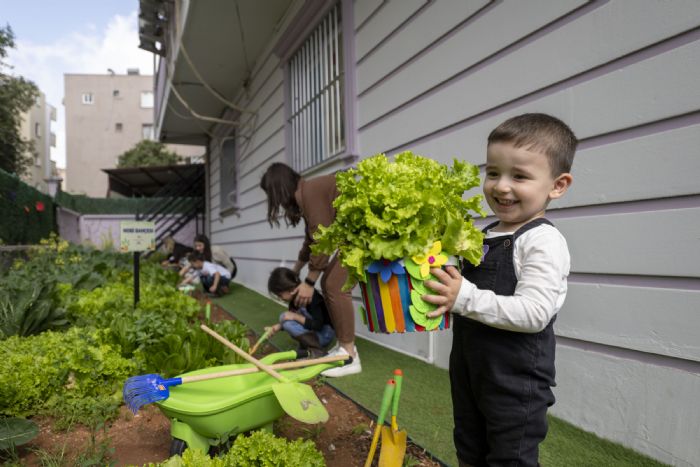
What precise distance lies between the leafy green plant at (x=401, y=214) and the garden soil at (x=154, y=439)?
3.75 ft

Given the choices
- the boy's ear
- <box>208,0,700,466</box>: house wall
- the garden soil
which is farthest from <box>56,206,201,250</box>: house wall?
the boy's ear

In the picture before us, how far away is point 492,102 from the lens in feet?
8.93

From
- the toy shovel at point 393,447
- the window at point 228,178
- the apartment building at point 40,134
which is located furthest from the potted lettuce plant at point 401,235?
the apartment building at point 40,134

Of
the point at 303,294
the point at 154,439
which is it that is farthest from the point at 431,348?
the point at 154,439

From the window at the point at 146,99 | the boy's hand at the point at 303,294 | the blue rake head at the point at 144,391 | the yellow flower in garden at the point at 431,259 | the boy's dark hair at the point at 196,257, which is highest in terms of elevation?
the window at the point at 146,99

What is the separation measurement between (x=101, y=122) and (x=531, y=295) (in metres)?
44.5

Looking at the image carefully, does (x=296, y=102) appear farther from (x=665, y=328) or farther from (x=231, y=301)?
(x=665, y=328)

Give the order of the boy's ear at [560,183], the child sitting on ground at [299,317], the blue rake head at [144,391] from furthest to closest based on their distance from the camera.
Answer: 1. the child sitting on ground at [299,317]
2. the blue rake head at [144,391]
3. the boy's ear at [560,183]

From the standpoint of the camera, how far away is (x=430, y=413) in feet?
7.83

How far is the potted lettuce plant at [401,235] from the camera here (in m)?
1.15

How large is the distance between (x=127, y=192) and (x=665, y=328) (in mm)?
23273

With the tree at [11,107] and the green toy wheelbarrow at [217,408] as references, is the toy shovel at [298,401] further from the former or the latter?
the tree at [11,107]

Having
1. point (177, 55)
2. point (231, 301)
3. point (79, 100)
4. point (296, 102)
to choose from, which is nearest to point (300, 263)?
point (296, 102)

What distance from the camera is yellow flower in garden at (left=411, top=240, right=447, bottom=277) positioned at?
1.14 metres
